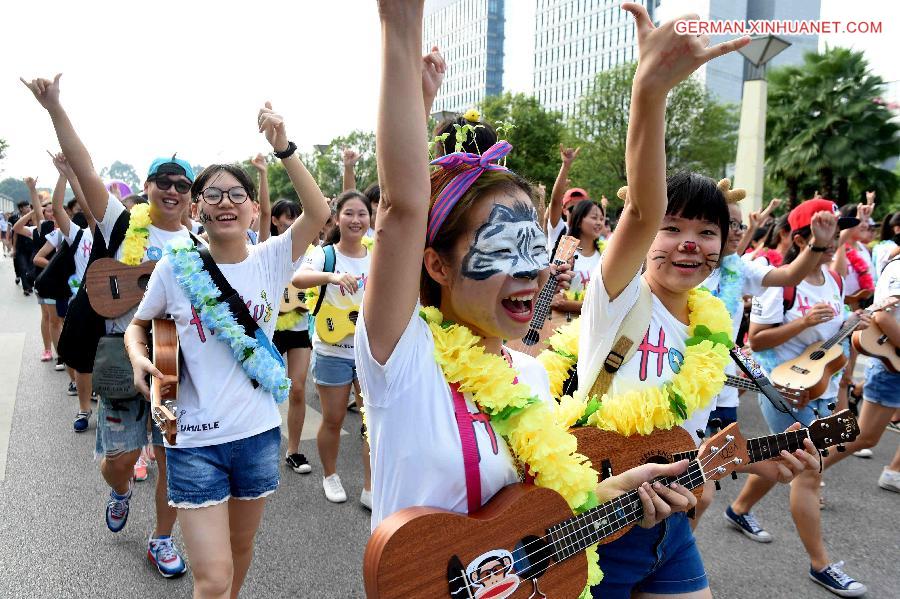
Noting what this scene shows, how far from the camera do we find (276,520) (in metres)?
4.16

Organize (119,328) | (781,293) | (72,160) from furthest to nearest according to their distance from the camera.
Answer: (781,293)
(119,328)
(72,160)

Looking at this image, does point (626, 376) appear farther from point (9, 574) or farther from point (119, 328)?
point (9, 574)

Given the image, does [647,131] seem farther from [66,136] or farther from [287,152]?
[66,136]

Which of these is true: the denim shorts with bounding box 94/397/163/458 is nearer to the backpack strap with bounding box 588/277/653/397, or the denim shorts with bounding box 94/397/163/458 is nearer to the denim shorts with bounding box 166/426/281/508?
the denim shorts with bounding box 166/426/281/508

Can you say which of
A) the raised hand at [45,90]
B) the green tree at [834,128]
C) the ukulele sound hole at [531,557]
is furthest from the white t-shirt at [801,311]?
the green tree at [834,128]

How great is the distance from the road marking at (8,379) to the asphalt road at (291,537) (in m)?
0.04

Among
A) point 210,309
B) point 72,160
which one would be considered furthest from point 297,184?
point 72,160

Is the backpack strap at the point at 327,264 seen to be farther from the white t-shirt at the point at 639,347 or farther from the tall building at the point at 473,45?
the tall building at the point at 473,45

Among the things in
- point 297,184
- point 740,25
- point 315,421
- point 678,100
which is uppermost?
point 678,100

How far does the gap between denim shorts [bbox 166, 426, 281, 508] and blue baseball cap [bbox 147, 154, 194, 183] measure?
1.56 meters

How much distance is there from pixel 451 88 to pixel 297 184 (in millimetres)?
124789

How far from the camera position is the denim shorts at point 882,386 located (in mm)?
4480

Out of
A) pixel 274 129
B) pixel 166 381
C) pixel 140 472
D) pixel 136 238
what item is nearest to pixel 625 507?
pixel 166 381

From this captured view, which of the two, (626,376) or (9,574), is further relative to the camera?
(9,574)
